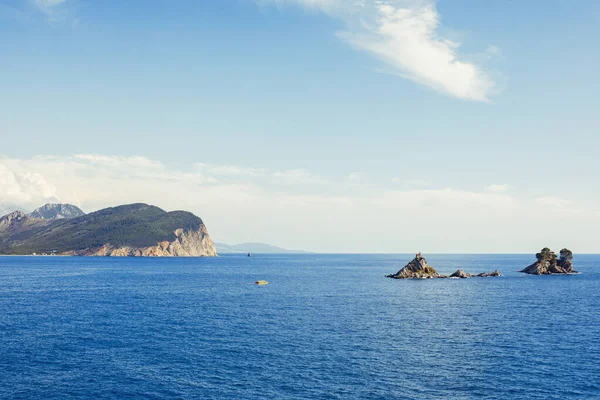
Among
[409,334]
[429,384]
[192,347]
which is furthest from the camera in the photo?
[409,334]

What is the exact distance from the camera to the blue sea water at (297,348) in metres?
59.5

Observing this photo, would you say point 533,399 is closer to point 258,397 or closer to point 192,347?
point 258,397

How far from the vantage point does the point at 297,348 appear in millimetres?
78812

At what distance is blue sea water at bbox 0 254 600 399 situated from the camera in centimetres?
5950

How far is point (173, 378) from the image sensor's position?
63125 mm

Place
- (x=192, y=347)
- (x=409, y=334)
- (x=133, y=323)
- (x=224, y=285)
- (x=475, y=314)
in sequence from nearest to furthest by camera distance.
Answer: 1. (x=192, y=347)
2. (x=409, y=334)
3. (x=133, y=323)
4. (x=475, y=314)
5. (x=224, y=285)

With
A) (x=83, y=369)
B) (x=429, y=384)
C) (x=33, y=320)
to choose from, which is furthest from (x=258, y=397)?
(x=33, y=320)

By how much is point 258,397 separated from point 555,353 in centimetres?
5262

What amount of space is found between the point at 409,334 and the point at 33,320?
274 ft

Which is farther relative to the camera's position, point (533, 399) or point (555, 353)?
point (555, 353)

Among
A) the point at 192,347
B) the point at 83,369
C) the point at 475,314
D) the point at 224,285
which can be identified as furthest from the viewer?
the point at 224,285

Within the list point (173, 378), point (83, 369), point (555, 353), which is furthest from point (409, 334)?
point (83, 369)

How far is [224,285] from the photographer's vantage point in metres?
194

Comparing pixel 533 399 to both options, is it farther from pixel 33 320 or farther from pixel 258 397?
pixel 33 320
